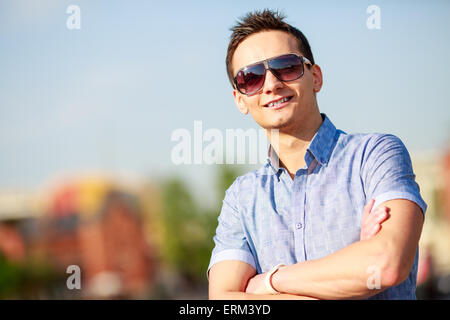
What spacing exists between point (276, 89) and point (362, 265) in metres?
1.02

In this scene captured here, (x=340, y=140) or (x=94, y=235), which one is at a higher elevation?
(x=340, y=140)

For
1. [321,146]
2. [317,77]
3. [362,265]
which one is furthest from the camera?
[317,77]

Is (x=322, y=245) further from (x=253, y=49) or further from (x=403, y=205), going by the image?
(x=253, y=49)

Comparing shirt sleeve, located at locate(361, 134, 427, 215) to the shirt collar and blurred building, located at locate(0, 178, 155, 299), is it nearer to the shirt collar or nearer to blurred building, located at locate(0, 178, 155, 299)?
the shirt collar

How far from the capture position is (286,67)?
2838 millimetres

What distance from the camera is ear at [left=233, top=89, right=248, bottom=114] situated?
309 cm

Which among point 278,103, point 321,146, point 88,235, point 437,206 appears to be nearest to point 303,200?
point 321,146

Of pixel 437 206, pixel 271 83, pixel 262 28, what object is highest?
pixel 262 28

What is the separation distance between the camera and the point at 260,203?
110 inches

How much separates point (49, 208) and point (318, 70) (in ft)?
187

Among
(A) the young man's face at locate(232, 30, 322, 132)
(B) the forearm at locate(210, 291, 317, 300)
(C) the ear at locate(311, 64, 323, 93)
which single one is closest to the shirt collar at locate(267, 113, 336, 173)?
(A) the young man's face at locate(232, 30, 322, 132)

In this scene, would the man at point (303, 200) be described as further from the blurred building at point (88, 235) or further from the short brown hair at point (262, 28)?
the blurred building at point (88, 235)

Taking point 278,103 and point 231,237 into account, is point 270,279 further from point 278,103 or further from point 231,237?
point 278,103
